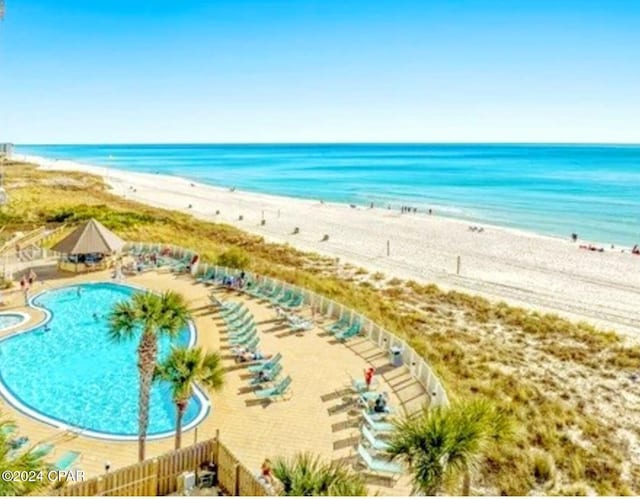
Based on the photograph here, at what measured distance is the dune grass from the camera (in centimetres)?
1195

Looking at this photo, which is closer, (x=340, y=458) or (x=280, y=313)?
(x=340, y=458)

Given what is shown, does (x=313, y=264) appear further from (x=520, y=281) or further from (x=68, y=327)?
(x=68, y=327)

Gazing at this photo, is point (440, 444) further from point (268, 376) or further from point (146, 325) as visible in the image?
point (268, 376)

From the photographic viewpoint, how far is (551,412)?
1454 cm

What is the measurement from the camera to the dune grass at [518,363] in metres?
11.9

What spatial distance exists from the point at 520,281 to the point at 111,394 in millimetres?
22462

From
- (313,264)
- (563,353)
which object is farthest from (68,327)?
(563,353)

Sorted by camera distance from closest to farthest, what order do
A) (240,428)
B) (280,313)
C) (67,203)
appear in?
(240,428) < (280,313) < (67,203)

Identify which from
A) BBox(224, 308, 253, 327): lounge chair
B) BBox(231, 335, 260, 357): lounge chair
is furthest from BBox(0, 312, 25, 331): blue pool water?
BBox(231, 335, 260, 357): lounge chair

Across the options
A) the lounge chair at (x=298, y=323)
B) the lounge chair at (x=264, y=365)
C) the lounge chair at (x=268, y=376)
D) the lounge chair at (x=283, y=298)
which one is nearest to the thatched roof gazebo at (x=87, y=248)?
the lounge chair at (x=283, y=298)

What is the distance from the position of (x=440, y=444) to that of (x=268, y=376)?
7830 millimetres

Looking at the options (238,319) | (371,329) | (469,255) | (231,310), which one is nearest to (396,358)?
(371,329)

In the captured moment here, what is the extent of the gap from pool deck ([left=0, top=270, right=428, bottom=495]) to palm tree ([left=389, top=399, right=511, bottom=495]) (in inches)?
117

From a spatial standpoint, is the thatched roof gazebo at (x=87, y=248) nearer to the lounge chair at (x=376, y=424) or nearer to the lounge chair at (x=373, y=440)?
the lounge chair at (x=376, y=424)
